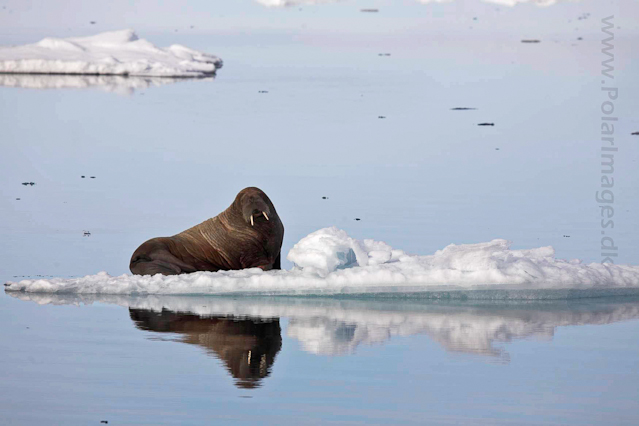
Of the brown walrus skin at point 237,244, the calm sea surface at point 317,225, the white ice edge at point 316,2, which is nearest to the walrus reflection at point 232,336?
the calm sea surface at point 317,225

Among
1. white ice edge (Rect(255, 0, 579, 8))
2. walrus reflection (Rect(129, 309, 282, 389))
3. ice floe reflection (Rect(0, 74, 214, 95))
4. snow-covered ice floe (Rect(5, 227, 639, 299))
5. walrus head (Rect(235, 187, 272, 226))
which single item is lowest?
walrus reflection (Rect(129, 309, 282, 389))

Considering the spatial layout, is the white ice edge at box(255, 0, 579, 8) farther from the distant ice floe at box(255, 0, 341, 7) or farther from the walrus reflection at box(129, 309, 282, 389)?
the walrus reflection at box(129, 309, 282, 389)

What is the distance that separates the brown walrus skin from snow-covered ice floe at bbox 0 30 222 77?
68.1ft

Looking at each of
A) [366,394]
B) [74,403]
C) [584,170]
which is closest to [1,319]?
[74,403]

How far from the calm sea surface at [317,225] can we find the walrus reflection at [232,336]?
21mm

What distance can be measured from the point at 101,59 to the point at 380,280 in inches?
893

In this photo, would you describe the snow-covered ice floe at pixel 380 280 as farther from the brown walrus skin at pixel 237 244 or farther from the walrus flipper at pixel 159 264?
the brown walrus skin at pixel 237 244

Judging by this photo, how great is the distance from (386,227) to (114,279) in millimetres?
3477

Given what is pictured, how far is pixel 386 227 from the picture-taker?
11.4 metres

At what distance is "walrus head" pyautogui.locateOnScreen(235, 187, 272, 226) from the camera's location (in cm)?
918

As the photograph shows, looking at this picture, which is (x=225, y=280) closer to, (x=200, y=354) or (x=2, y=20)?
(x=200, y=354)

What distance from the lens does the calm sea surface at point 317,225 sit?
6172mm

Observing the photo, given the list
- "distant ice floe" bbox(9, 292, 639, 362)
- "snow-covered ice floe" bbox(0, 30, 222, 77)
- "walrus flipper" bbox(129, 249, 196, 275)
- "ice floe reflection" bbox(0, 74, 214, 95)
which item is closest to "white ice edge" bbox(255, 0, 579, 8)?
"snow-covered ice floe" bbox(0, 30, 222, 77)

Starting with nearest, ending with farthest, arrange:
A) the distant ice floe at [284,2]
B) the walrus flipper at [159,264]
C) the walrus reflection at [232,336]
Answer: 1. the walrus reflection at [232,336]
2. the walrus flipper at [159,264]
3. the distant ice floe at [284,2]
